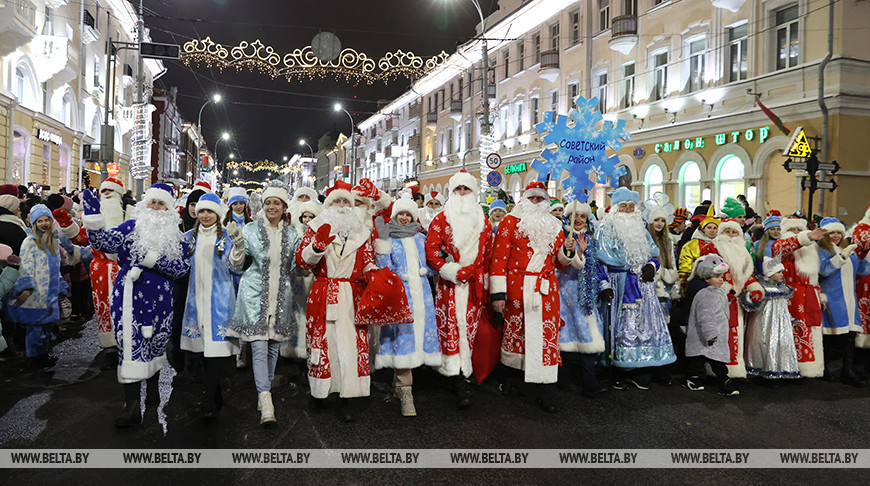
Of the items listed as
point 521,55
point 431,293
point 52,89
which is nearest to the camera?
point 431,293

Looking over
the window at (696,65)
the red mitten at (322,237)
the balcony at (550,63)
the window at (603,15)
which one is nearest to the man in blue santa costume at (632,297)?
the red mitten at (322,237)

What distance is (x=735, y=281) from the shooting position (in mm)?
6457

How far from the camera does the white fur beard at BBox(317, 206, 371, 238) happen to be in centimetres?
508

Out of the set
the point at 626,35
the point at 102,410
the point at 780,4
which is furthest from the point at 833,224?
the point at 626,35

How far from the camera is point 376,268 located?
5.15m

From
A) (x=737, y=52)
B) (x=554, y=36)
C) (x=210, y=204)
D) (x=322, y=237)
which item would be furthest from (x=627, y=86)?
(x=210, y=204)

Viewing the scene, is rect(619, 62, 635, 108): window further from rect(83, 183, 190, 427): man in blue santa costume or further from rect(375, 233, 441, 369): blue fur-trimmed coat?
rect(83, 183, 190, 427): man in blue santa costume

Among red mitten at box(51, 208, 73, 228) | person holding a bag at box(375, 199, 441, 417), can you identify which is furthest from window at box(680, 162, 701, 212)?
red mitten at box(51, 208, 73, 228)

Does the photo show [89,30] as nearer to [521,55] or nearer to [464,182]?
[521,55]

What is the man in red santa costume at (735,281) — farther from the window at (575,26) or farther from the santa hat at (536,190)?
the window at (575,26)

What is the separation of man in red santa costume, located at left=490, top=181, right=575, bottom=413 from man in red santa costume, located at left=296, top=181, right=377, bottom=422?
130 cm

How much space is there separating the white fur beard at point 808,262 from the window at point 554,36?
842 inches

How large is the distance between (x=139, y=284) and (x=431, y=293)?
8.05 feet

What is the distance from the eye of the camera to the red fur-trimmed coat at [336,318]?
5074 millimetres
